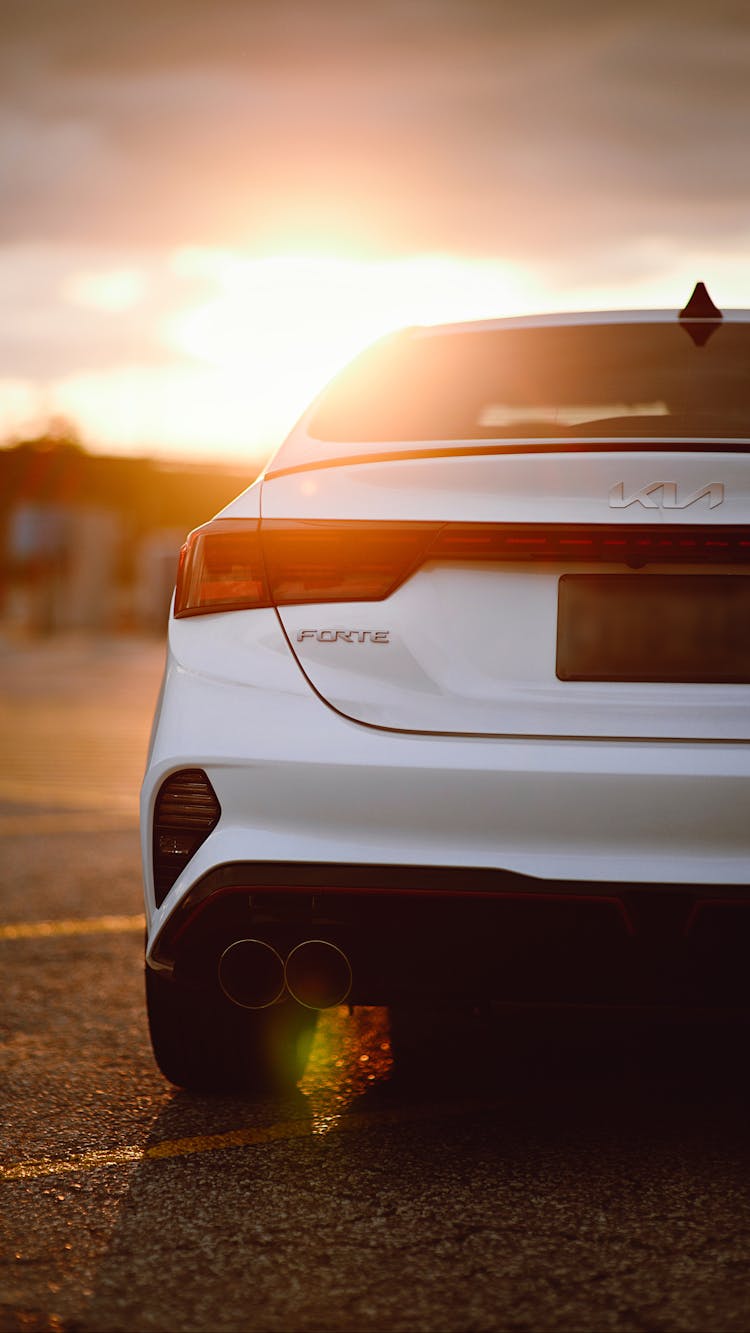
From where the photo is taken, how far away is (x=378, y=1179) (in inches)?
116

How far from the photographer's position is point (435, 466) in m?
2.83

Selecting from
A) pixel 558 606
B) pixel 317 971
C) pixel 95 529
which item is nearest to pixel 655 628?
pixel 558 606

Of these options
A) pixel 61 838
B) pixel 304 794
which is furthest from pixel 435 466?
pixel 61 838

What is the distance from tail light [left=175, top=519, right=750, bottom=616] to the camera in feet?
8.81

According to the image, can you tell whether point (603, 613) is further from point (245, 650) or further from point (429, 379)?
point (429, 379)

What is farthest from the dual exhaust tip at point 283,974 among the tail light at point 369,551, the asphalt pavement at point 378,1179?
the tail light at point 369,551

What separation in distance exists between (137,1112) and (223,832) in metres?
0.91

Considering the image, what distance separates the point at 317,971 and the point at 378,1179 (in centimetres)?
44

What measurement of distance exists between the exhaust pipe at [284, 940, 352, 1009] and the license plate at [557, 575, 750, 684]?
2.12 feet

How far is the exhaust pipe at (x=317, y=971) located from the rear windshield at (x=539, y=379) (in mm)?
1062

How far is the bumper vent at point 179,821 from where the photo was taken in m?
2.84

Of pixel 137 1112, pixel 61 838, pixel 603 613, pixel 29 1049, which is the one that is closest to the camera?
pixel 603 613

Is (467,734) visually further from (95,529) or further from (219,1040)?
(95,529)

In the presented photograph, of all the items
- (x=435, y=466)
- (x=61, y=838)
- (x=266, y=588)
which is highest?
(x=435, y=466)
